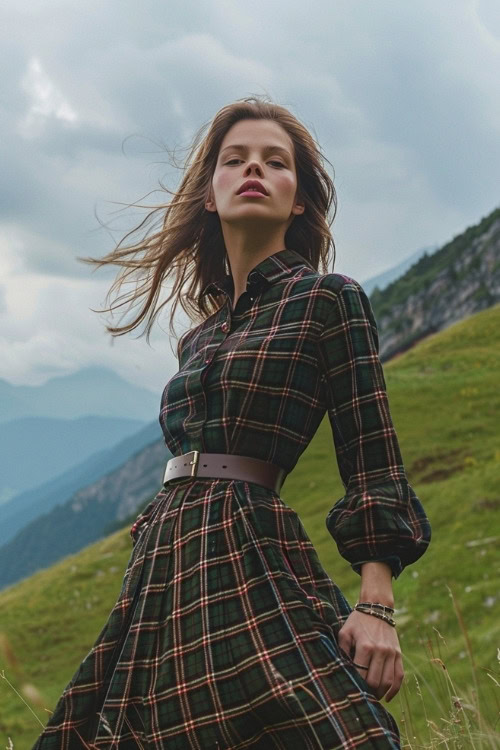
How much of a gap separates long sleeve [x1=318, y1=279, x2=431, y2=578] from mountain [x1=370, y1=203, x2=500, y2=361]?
6726 centimetres

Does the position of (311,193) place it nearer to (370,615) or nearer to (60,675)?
(370,615)

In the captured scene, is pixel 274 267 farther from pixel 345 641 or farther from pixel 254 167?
pixel 345 641

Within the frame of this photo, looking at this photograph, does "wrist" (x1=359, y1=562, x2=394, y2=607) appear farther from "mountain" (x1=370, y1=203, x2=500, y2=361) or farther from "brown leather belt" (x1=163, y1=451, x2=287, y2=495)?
"mountain" (x1=370, y1=203, x2=500, y2=361)

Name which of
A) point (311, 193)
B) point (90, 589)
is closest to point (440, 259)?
point (90, 589)

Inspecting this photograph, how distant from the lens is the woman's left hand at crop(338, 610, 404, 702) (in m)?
2.82

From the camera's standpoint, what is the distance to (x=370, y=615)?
288 centimetres

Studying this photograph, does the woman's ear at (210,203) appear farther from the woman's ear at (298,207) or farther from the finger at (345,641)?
the finger at (345,641)

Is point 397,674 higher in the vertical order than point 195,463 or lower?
lower

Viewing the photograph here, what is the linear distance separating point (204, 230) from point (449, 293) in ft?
235

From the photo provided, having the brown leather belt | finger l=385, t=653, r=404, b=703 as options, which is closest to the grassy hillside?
finger l=385, t=653, r=404, b=703

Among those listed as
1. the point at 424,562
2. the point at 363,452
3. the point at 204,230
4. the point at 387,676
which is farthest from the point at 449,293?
the point at 387,676

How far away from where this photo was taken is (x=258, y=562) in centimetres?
296

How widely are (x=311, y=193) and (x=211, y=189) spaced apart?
50 centimetres

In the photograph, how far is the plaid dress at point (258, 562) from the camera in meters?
2.76
